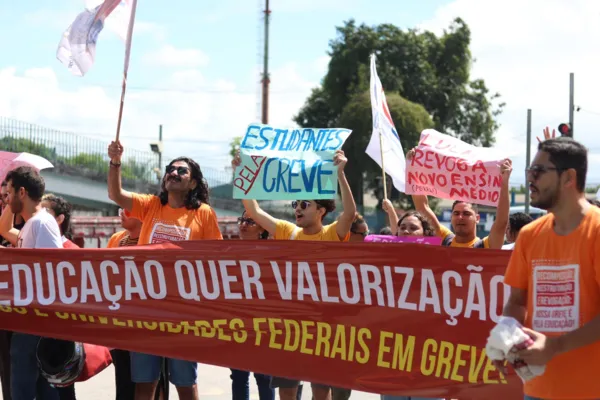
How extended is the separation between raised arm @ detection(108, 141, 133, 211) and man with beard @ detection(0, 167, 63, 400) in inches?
17.1

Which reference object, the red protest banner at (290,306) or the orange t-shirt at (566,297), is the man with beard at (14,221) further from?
the orange t-shirt at (566,297)

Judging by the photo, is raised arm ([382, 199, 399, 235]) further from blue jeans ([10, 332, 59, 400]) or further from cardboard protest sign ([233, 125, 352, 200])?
blue jeans ([10, 332, 59, 400])

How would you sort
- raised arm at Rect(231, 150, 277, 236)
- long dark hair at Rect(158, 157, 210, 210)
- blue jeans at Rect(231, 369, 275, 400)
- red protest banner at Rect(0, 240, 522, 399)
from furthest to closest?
raised arm at Rect(231, 150, 277, 236)
blue jeans at Rect(231, 369, 275, 400)
long dark hair at Rect(158, 157, 210, 210)
red protest banner at Rect(0, 240, 522, 399)

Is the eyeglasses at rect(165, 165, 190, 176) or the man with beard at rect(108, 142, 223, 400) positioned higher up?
the eyeglasses at rect(165, 165, 190, 176)

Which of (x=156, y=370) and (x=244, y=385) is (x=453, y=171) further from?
(x=156, y=370)

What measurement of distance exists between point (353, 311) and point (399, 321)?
11.2 inches

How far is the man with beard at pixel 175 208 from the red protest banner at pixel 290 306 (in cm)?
33

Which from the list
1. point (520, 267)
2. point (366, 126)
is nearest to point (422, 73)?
point (366, 126)

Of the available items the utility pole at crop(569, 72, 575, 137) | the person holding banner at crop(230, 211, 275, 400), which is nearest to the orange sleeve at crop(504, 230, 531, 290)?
the person holding banner at crop(230, 211, 275, 400)

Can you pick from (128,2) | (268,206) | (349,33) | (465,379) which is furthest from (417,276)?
(349,33)

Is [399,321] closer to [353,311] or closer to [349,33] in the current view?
[353,311]

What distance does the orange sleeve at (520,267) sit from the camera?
3945 mm

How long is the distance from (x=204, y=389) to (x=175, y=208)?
3.07 meters

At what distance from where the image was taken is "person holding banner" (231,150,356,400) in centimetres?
617
